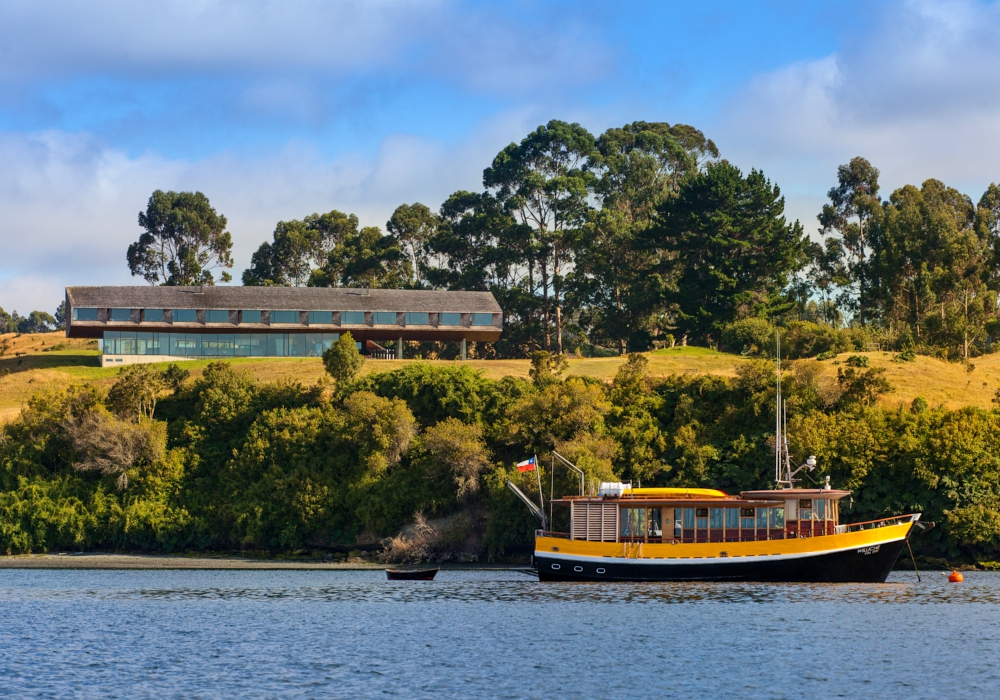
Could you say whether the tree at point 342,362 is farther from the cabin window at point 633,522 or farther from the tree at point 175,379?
the cabin window at point 633,522

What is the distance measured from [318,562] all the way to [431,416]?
14.8 metres

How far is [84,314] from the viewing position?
104 meters

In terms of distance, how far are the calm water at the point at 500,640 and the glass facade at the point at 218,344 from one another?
51.4 metres

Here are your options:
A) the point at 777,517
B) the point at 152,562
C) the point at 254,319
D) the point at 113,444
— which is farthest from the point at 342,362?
the point at 777,517

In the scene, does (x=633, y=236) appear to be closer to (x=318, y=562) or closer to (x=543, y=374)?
(x=543, y=374)

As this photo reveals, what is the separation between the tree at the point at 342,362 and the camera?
8256cm

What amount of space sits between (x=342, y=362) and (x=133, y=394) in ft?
46.9

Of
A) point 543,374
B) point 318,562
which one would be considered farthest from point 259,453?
point 543,374

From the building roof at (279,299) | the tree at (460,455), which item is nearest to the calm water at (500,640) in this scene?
the tree at (460,455)

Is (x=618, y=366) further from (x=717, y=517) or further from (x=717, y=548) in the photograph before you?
A: (x=717, y=548)

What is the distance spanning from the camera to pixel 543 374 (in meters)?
79.3

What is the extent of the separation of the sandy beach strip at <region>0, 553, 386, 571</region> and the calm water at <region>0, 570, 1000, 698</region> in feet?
31.9

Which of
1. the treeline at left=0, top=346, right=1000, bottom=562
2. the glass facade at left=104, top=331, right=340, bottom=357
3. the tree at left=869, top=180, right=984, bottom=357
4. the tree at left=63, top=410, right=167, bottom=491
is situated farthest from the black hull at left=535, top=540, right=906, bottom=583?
the glass facade at left=104, top=331, right=340, bottom=357

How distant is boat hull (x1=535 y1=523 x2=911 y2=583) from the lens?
1966 inches
